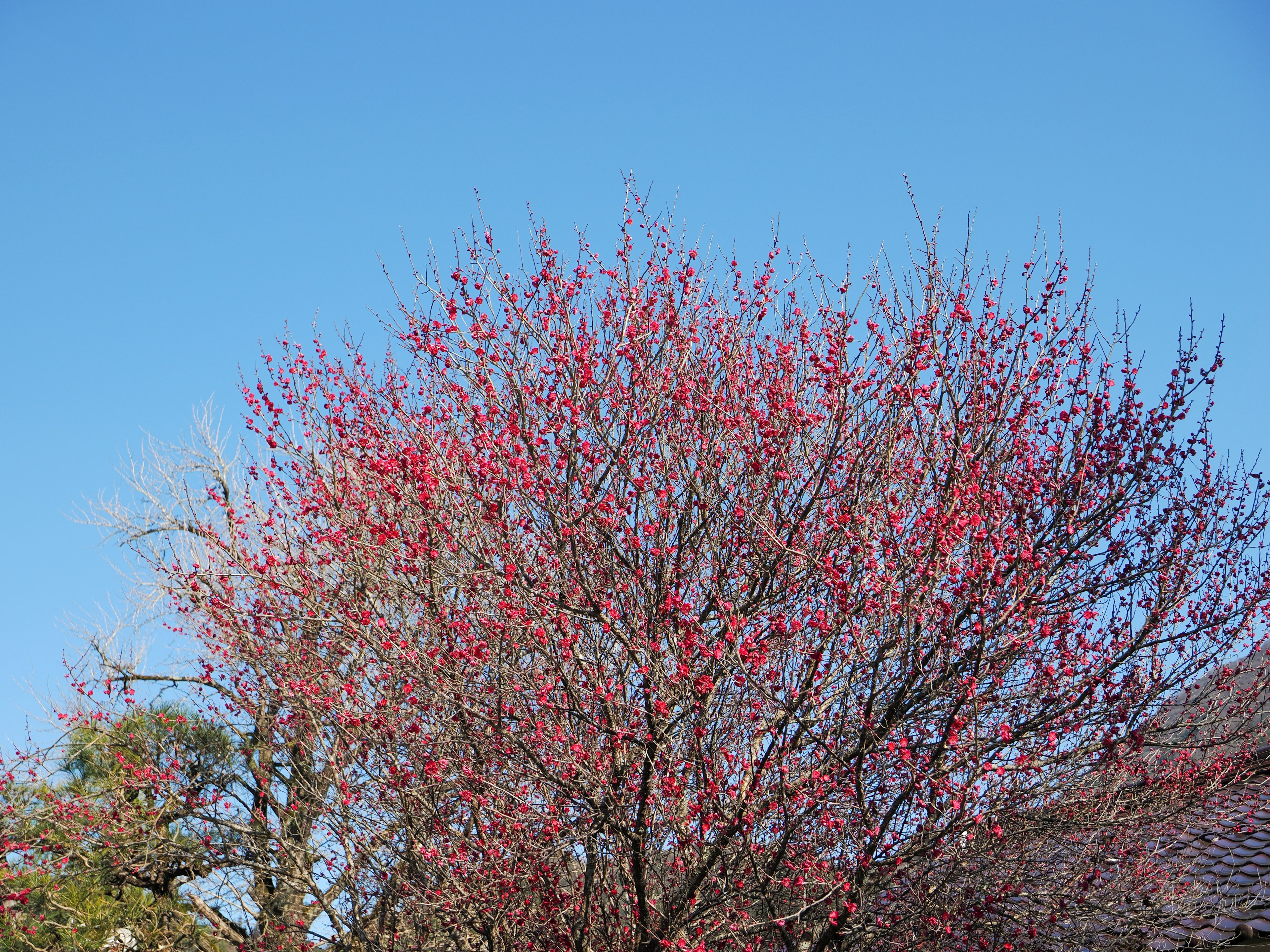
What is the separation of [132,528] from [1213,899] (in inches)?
476

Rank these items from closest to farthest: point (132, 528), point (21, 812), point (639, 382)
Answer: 1. point (639, 382)
2. point (21, 812)
3. point (132, 528)

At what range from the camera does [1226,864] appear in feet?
26.7

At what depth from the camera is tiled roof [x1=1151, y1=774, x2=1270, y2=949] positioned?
7.36 m

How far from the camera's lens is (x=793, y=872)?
6.25m

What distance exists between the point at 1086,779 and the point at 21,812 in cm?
1025

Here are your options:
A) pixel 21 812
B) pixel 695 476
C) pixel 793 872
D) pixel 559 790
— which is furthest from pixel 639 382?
pixel 21 812

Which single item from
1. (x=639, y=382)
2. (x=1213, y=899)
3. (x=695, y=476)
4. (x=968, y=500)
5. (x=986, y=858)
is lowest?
(x=1213, y=899)

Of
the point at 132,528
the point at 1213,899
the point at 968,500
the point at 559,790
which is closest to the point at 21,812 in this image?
the point at 132,528

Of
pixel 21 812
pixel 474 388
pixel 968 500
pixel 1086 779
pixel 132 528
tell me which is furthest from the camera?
pixel 132 528

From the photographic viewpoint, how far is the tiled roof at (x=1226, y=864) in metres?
7.36

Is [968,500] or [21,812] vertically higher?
[21,812]

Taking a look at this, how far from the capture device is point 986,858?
623 centimetres

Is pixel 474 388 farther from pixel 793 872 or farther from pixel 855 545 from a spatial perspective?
pixel 793 872

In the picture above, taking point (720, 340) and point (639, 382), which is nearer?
point (639, 382)
